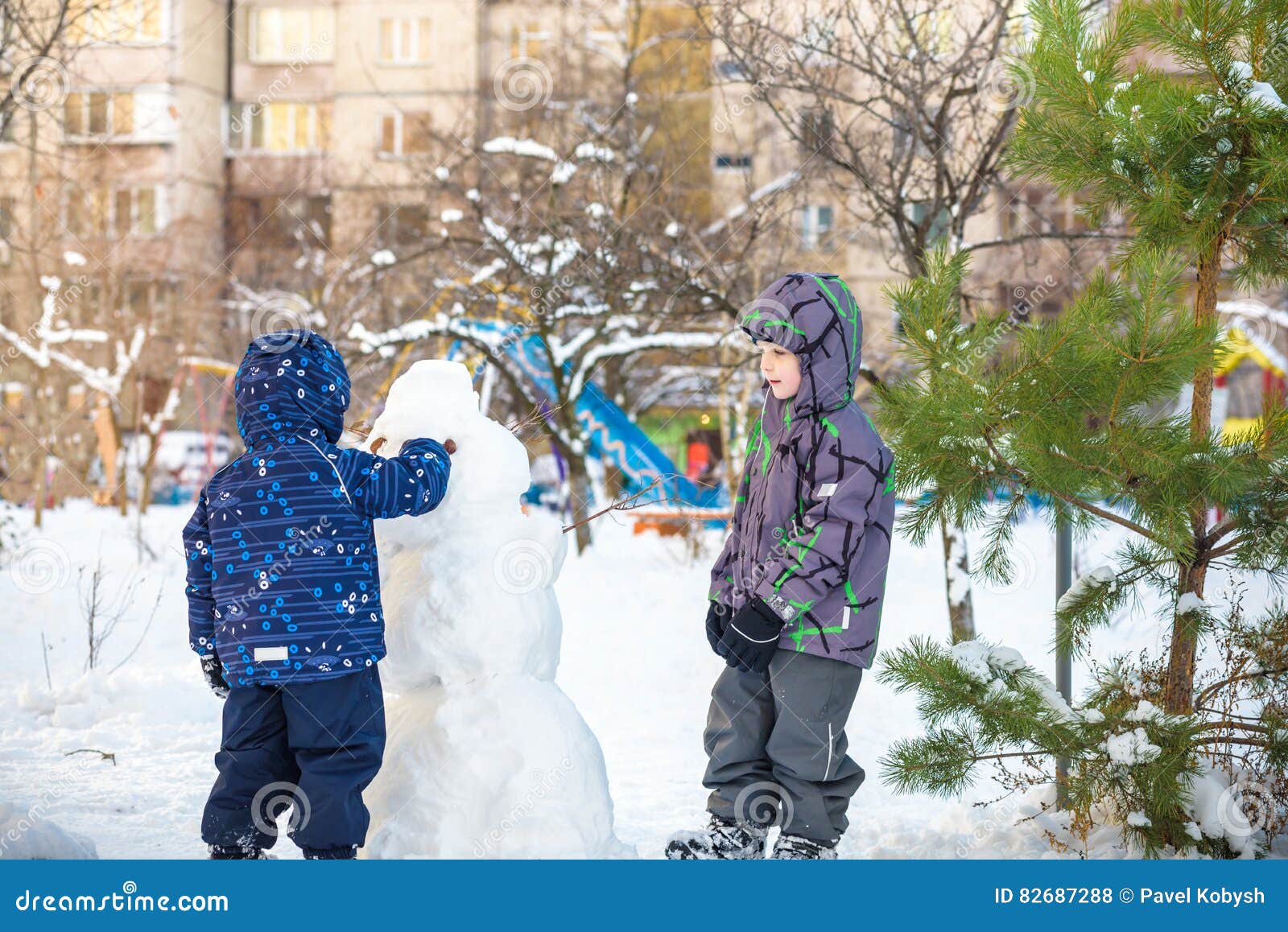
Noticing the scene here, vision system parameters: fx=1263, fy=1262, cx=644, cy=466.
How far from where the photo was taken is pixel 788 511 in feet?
11.0

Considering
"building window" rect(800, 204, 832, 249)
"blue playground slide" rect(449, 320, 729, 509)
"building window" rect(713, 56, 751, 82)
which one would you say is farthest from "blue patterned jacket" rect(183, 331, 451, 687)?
"building window" rect(800, 204, 832, 249)

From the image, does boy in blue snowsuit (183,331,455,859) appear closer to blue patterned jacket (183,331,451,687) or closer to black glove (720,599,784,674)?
blue patterned jacket (183,331,451,687)

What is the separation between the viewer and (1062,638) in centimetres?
382

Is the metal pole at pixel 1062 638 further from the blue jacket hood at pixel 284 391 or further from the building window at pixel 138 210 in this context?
the building window at pixel 138 210

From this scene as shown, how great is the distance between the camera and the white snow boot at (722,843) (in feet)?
11.0

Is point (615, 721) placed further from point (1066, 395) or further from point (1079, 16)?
point (1079, 16)

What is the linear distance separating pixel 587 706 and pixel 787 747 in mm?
3288

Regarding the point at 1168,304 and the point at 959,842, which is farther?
the point at 959,842

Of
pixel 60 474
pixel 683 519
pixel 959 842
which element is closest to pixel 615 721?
pixel 959 842

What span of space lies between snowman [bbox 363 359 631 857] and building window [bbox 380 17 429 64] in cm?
2821

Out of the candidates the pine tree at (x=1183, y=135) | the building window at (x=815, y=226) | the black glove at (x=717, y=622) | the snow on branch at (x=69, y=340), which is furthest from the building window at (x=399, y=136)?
the black glove at (x=717, y=622)

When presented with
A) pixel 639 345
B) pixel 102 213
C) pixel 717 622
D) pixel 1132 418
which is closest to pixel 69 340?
pixel 102 213
